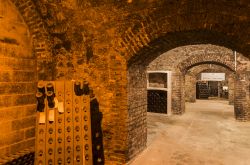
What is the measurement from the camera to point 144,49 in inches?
170

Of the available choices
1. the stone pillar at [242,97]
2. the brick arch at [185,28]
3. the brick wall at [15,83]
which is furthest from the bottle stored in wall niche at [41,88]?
the stone pillar at [242,97]

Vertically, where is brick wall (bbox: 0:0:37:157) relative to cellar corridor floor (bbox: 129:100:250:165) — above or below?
above

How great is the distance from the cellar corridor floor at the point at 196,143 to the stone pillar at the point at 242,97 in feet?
1.65

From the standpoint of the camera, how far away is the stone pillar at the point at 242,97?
927 centimetres

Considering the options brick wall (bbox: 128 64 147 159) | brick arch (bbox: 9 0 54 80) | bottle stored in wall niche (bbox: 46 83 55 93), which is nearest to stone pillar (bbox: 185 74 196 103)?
brick wall (bbox: 128 64 147 159)

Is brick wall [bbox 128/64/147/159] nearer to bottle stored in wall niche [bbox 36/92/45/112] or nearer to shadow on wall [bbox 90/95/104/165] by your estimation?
shadow on wall [bbox 90/95/104/165]

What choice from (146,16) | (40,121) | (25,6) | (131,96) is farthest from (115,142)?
(25,6)

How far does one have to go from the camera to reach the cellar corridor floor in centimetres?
486

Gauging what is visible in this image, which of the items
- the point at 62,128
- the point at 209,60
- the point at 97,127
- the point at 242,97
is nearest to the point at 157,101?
the point at 209,60

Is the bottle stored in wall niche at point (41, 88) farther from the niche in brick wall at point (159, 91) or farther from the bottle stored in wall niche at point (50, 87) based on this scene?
the niche in brick wall at point (159, 91)

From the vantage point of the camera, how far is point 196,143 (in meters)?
6.02

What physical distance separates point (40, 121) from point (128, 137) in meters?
1.71

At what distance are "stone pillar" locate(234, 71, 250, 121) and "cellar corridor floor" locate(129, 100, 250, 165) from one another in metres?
0.50

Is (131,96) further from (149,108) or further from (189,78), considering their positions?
(189,78)
